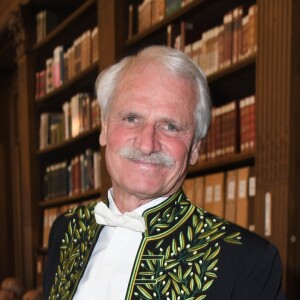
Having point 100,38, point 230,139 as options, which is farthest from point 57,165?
point 230,139

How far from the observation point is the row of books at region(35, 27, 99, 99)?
14.5ft

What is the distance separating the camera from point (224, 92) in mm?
3453

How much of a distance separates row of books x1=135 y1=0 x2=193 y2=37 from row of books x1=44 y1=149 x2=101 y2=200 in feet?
3.32

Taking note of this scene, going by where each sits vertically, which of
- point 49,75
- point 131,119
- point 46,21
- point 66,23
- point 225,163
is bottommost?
point 225,163

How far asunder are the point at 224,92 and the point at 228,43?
404 millimetres

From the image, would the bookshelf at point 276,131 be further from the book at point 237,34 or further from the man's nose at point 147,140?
the man's nose at point 147,140

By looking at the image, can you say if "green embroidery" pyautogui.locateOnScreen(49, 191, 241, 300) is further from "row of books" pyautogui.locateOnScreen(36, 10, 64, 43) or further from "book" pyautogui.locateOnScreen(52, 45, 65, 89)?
"row of books" pyautogui.locateOnScreen(36, 10, 64, 43)

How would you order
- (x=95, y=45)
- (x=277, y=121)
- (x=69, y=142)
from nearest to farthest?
(x=277, y=121), (x=95, y=45), (x=69, y=142)

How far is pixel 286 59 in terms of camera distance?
8.36 feet

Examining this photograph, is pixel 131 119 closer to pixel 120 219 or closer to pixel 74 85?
pixel 120 219

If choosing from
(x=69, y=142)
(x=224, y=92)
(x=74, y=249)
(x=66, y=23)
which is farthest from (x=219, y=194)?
(x=66, y=23)

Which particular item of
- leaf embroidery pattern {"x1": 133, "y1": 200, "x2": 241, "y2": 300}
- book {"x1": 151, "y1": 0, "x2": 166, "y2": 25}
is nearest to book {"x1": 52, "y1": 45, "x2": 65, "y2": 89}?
book {"x1": 151, "y1": 0, "x2": 166, "y2": 25}

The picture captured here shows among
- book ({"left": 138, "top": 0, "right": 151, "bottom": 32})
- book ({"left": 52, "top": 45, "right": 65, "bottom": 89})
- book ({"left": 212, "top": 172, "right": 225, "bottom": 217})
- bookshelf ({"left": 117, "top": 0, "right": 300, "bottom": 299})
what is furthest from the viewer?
book ({"left": 52, "top": 45, "right": 65, "bottom": 89})

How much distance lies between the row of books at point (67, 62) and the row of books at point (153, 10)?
1.94 ft
